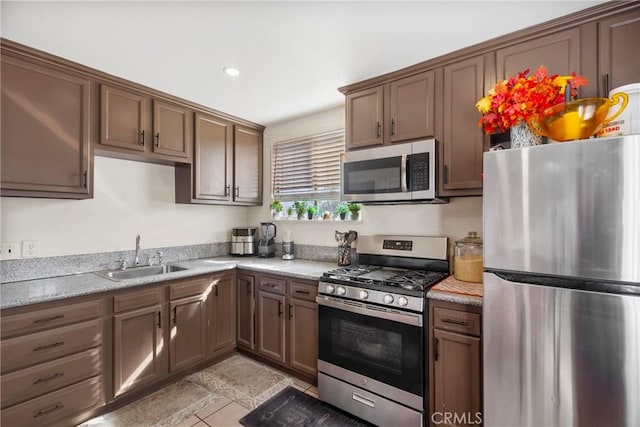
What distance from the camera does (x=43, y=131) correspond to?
6.63ft

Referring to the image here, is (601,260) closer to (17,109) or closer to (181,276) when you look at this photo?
(181,276)

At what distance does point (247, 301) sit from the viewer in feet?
9.29

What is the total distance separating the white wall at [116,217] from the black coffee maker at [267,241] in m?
0.53

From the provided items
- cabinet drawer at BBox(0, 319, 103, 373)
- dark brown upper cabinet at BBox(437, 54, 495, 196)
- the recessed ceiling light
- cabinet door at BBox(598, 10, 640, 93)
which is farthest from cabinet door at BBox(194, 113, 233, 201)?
cabinet door at BBox(598, 10, 640, 93)

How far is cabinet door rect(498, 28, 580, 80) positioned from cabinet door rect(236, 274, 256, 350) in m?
2.51

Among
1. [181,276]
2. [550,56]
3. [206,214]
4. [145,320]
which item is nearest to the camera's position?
[550,56]

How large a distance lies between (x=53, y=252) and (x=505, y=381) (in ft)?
10.1

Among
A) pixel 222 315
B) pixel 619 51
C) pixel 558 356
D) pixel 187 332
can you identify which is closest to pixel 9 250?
pixel 187 332

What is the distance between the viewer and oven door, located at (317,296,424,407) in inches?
71.4

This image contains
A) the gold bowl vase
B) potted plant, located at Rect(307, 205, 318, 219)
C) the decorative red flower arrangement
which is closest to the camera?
the gold bowl vase

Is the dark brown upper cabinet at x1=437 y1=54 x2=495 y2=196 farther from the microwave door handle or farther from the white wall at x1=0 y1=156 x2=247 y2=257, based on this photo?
the white wall at x1=0 y1=156 x2=247 y2=257

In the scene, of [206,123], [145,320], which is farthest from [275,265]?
[206,123]

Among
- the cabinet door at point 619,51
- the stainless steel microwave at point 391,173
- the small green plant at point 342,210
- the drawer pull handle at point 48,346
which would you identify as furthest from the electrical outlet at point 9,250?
the cabinet door at point 619,51

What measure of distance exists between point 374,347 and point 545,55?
205 centimetres
